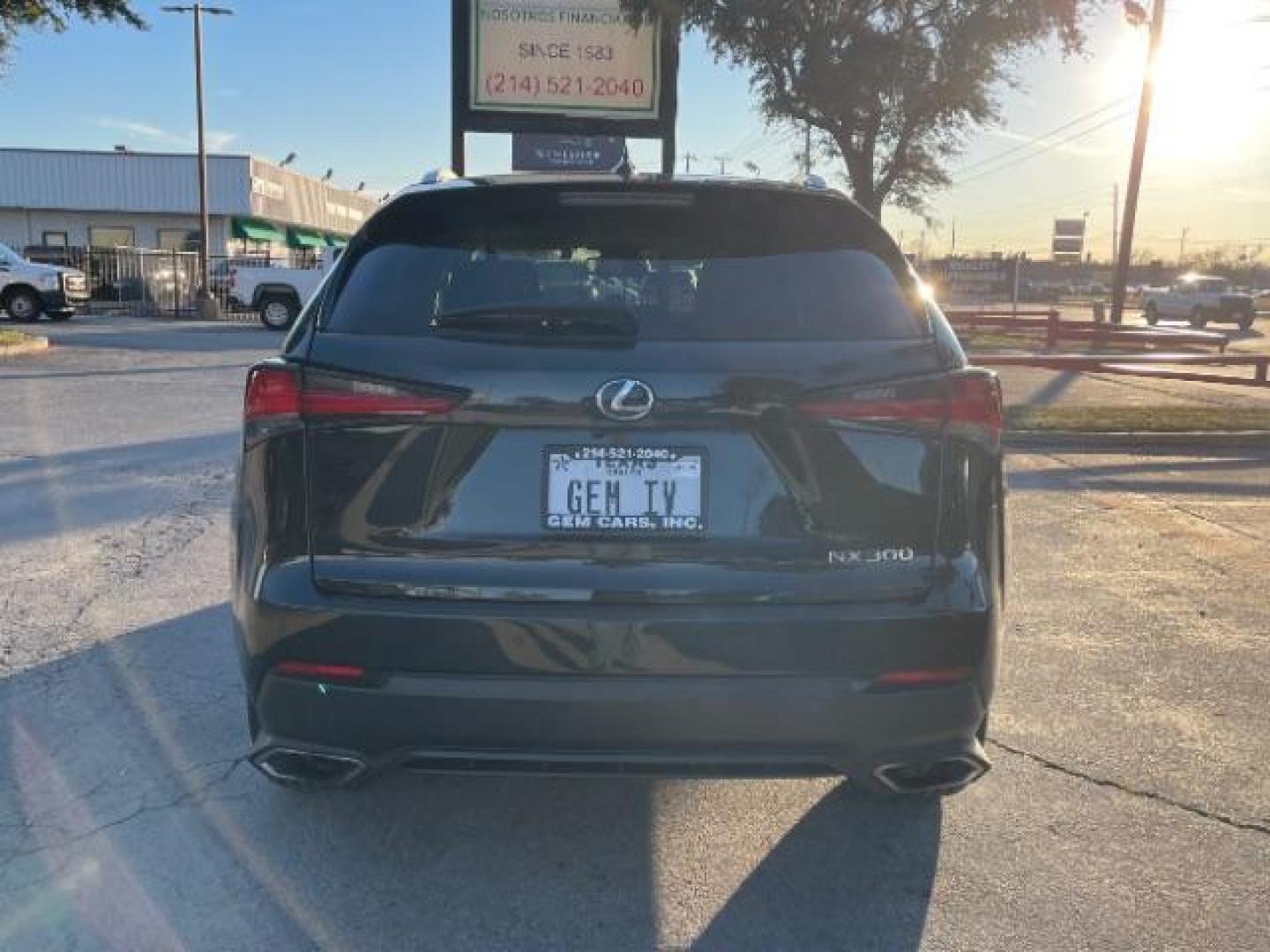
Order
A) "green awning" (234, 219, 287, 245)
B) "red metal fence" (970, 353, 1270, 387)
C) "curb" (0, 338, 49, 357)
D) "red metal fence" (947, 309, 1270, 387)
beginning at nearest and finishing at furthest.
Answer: "red metal fence" (970, 353, 1270, 387), "red metal fence" (947, 309, 1270, 387), "curb" (0, 338, 49, 357), "green awning" (234, 219, 287, 245)

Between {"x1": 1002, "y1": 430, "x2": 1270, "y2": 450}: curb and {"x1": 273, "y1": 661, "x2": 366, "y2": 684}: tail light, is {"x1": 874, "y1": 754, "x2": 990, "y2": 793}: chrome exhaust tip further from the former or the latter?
{"x1": 1002, "y1": 430, "x2": 1270, "y2": 450}: curb

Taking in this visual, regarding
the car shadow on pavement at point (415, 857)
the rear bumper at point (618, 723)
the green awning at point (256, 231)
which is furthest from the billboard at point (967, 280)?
the rear bumper at point (618, 723)

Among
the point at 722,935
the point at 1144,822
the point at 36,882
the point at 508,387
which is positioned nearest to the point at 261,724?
the point at 36,882

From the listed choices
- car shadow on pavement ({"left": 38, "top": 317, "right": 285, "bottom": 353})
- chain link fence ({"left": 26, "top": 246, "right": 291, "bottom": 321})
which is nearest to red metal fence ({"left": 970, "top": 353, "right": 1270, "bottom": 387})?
car shadow on pavement ({"left": 38, "top": 317, "right": 285, "bottom": 353})

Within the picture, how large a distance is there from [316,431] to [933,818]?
6.88 ft

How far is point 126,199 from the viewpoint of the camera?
45.9m

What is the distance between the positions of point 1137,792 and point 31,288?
27.9 metres

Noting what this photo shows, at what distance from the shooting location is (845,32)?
855 inches

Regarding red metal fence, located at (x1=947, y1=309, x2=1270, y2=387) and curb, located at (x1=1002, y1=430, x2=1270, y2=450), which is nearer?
curb, located at (x1=1002, y1=430, x2=1270, y2=450)

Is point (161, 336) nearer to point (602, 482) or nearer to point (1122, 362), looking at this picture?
point (1122, 362)

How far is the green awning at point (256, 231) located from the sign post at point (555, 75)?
36915 millimetres

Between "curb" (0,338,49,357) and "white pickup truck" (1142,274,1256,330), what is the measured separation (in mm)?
37919

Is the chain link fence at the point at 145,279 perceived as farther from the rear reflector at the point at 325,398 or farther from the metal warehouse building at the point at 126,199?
the rear reflector at the point at 325,398

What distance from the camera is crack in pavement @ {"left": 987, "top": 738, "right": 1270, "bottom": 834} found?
3.34 metres
